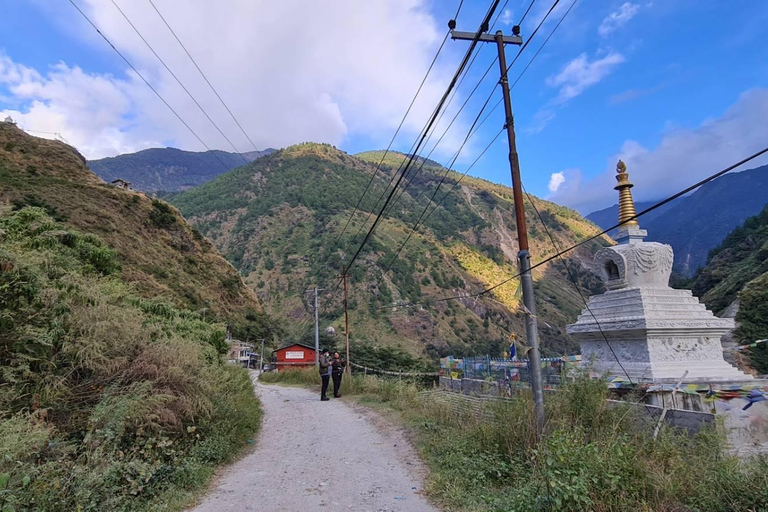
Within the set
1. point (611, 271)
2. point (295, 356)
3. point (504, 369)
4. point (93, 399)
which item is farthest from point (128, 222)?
point (611, 271)

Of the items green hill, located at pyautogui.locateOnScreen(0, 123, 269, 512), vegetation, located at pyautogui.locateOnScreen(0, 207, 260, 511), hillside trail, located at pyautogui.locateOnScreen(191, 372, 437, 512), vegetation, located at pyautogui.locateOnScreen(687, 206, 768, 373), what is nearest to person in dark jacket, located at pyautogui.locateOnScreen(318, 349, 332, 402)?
hillside trail, located at pyautogui.locateOnScreen(191, 372, 437, 512)

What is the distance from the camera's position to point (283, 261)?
74.8 metres

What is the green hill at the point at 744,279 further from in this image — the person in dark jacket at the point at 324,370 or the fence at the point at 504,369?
the person in dark jacket at the point at 324,370

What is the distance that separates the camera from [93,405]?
5.91 meters

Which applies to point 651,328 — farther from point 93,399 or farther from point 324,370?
point 93,399

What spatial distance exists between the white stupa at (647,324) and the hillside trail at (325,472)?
545 centimetres

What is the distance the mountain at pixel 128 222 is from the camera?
109 ft

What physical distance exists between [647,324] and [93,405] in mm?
11059

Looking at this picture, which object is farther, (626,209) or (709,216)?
(709,216)

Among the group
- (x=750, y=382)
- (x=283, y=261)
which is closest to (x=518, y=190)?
(x=750, y=382)

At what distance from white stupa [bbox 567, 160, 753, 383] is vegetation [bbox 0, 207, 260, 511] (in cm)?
839

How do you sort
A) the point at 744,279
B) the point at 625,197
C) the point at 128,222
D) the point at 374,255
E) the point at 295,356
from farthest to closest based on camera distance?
the point at 374,255
the point at 128,222
the point at 744,279
the point at 295,356
the point at 625,197

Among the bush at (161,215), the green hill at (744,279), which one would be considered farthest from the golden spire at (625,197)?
the bush at (161,215)

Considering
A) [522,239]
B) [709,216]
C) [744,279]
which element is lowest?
[522,239]
